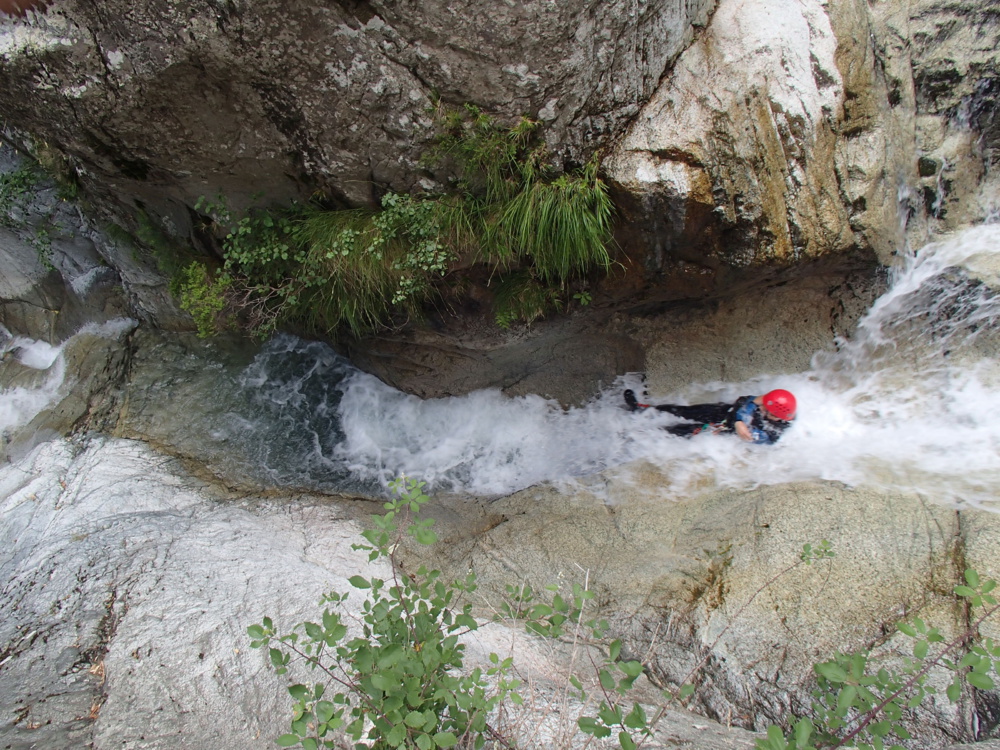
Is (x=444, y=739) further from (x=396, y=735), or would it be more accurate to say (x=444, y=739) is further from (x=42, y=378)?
(x=42, y=378)

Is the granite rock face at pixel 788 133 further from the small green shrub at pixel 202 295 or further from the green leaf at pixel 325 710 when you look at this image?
the green leaf at pixel 325 710

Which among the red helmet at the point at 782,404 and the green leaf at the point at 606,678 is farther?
the red helmet at the point at 782,404

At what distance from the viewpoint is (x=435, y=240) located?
13.8 ft

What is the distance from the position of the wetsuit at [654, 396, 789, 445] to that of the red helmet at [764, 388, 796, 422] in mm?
79

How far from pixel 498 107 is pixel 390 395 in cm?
319

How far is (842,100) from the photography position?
4.12 m

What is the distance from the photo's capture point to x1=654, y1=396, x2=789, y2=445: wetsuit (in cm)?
487

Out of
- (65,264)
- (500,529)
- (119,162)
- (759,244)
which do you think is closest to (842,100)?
(759,244)

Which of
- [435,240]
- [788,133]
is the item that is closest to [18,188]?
[435,240]

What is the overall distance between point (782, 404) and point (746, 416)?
309 millimetres

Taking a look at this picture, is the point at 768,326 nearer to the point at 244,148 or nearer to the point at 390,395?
the point at 390,395

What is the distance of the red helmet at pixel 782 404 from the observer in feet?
15.7

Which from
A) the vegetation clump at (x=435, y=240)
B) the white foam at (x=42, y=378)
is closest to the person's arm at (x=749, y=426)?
the vegetation clump at (x=435, y=240)

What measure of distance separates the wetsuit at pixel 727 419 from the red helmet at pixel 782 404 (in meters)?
0.08
